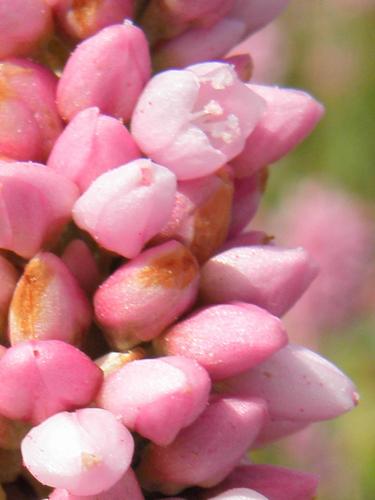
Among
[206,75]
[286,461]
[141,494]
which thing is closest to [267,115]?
[206,75]

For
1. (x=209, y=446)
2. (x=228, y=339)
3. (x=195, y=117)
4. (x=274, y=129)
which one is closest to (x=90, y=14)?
(x=195, y=117)

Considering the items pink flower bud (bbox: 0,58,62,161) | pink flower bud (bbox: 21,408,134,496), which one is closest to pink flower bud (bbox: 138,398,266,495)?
pink flower bud (bbox: 21,408,134,496)

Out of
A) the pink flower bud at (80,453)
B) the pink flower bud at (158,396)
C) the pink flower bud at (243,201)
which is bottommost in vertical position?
the pink flower bud at (80,453)

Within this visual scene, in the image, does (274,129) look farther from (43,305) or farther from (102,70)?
(43,305)

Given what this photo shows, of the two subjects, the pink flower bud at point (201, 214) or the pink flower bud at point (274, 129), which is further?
the pink flower bud at point (274, 129)

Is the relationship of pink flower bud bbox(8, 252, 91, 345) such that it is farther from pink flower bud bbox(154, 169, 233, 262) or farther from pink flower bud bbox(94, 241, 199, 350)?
pink flower bud bbox(154, 169, 233, 262)

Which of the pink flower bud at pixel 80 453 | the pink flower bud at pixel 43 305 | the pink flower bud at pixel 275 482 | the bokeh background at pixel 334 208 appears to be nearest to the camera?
the pink flower bud at pixel 80 453

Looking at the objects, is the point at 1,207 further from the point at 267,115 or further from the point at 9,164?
the point at 267,115

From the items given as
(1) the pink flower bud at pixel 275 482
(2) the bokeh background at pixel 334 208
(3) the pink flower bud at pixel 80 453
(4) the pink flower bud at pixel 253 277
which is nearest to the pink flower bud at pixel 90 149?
(4) the pink flower bud at pixel 253 277

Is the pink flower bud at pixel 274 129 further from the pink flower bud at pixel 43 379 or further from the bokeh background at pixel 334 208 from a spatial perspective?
the bokeh background at pixel 334 208
